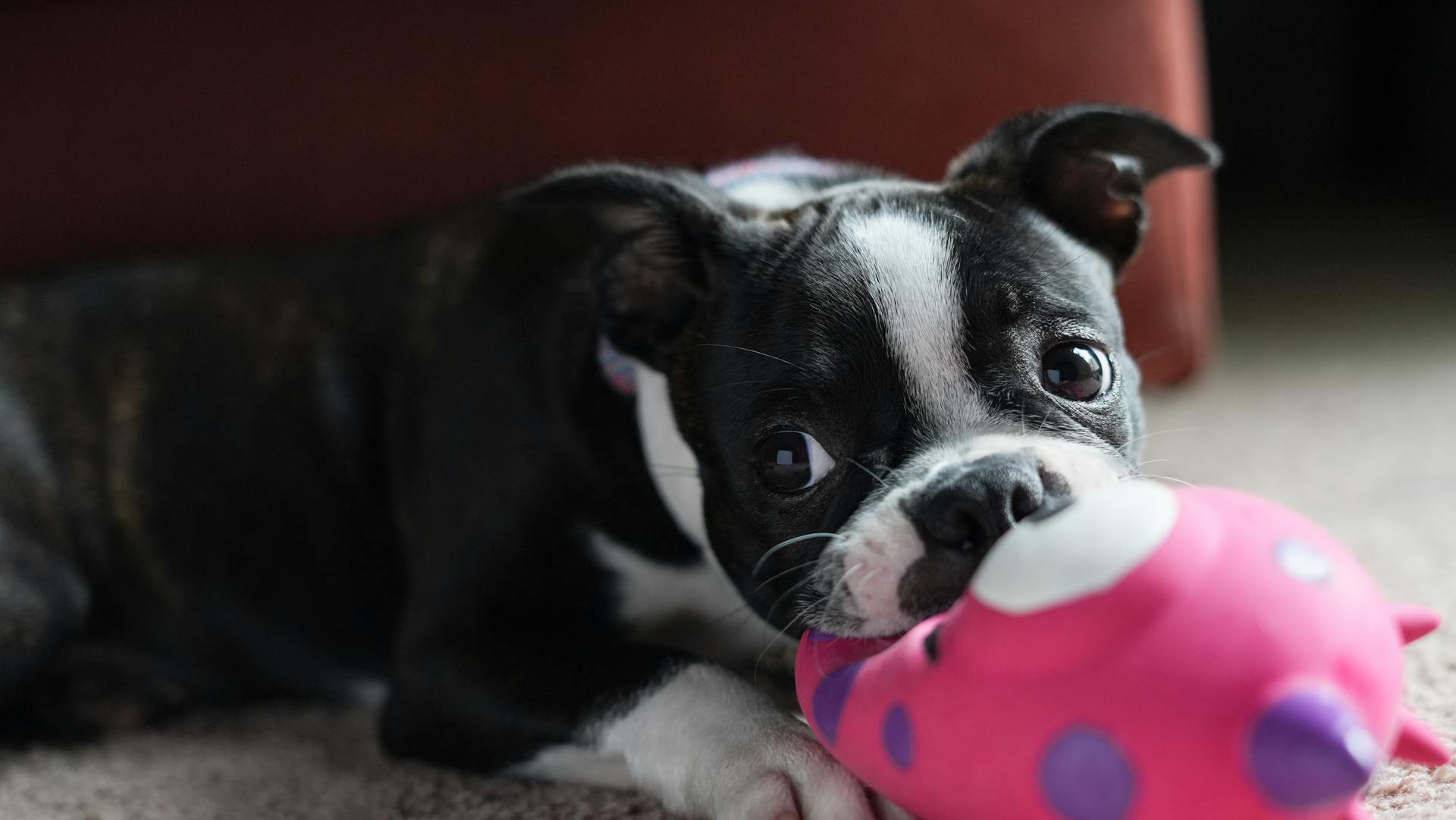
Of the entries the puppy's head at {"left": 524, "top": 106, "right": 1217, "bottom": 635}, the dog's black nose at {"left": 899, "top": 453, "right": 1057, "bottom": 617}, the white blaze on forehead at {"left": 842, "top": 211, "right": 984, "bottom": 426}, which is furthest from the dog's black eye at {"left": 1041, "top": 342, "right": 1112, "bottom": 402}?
the dog's black nose at {"left": 899, "top": 453, "right": 1057, "bottom": 617}

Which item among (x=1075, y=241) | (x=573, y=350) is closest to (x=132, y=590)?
(x=573, y=350)

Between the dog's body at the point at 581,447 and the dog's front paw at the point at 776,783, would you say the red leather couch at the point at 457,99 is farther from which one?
the dog's front paw at the point at 776,783

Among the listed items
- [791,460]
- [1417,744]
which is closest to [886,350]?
[791,460]

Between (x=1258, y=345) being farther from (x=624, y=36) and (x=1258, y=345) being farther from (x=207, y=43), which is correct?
(x=207, y=43)

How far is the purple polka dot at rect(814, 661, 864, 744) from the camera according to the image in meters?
1.45

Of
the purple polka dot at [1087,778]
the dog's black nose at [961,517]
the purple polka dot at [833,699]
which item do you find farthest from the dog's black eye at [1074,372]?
the purple polka dot at [1087,778]

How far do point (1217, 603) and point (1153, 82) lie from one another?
6.30 ft

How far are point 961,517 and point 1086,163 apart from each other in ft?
2.54

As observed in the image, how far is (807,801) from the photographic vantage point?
5.18 feet

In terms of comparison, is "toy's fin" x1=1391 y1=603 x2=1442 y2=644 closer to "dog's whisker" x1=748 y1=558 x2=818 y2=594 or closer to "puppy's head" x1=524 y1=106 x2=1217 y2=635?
"puppy's head" x1=524 y1=106 x2=1217 y2=635

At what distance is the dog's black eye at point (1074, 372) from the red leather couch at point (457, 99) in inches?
47.5

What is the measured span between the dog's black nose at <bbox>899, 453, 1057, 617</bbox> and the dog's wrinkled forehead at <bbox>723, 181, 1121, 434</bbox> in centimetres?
14

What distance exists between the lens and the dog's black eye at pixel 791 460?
1750mm

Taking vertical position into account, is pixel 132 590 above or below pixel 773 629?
below
